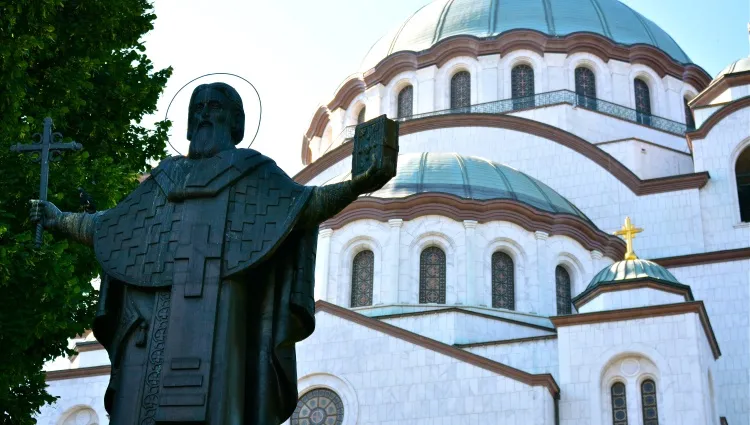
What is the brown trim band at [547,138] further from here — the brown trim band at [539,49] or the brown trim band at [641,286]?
the brown trim band at [641,286]

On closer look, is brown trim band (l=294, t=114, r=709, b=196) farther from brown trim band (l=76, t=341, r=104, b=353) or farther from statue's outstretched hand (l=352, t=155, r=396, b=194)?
statue's outstretched hand (l=352, t=155, r=396, b=194)

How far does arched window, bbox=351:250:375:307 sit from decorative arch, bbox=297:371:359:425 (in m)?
3.19

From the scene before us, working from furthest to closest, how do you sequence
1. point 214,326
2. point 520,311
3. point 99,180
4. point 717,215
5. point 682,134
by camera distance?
1. point 682,134
2. point 717,215
3. point 520,311
4. point 99,180
5. point 214,326

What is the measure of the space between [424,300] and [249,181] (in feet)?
65.6

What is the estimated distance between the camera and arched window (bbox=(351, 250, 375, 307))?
83.8 ft

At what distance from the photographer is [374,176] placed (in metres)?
4.83

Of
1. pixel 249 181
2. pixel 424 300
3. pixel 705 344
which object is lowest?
pixel 249 181

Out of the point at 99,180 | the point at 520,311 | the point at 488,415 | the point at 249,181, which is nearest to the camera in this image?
the point at 249,181

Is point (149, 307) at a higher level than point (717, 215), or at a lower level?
lower

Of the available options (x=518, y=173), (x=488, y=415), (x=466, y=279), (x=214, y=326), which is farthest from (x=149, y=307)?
(x=518, y=173)

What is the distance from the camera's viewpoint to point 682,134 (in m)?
33.6

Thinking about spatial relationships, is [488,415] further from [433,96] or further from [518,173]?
[433,96]

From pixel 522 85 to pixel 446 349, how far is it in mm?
14116

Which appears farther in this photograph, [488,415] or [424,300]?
[424,300]
